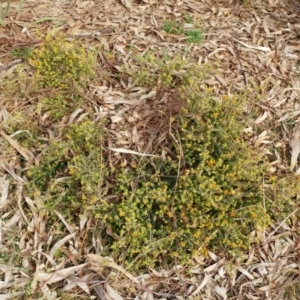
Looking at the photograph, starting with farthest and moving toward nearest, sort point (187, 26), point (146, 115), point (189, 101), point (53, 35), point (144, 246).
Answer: point (187, 26)
point (53, 35)
point (146, 115)
point (189, 101)
point (144, 246)

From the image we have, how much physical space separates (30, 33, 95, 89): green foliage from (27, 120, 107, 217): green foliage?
0.35 meters

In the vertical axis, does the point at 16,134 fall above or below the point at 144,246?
above

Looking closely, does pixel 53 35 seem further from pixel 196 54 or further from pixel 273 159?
pixel 273 159

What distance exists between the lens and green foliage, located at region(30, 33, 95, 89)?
3115 millimetres

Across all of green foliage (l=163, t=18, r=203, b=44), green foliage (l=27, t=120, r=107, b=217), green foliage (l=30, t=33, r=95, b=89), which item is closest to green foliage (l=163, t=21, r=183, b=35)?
green foliage (l=163, t=18, r=203, b=44)

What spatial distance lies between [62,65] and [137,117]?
1.96 feet

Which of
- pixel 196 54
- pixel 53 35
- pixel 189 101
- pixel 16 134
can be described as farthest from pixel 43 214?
pixel 196 54

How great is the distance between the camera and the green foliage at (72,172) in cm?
280

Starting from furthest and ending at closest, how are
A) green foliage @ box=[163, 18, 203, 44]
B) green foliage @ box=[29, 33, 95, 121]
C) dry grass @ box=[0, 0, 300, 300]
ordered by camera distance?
green foliage @ box=[163, 18, 203, 44]
green foliage @ box=[29, 33, 95, 121]
dry grass @ box=[0, 0, 300, 300]

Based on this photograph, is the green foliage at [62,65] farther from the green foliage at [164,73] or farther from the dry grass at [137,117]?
the green foliage at [164,73]

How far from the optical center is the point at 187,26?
3.73 metres

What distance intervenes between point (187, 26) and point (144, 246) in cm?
183

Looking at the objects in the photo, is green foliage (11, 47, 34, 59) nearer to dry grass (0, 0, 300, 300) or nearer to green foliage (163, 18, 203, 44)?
dry grass (0, 0, 300, 300)

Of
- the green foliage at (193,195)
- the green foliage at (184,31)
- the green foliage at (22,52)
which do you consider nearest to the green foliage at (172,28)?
the green foliage at (184,31)
